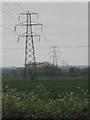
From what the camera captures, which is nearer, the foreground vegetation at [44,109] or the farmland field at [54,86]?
the foreground vegetation at [44,109]

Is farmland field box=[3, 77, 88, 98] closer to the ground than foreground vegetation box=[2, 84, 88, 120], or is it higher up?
closer to the ground

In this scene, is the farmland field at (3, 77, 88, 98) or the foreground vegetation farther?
the farmland field at (3, 77, 88, 98)

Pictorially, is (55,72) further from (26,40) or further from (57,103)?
(57,103)

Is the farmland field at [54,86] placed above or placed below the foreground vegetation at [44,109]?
below

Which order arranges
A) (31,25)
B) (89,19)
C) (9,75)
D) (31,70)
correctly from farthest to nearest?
(9,75)
(31,70)
(31,25)
(89,19)

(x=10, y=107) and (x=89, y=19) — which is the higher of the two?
(x=89, y=19)

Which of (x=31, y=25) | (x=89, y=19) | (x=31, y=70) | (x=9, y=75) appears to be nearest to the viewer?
(x=89, y=19)

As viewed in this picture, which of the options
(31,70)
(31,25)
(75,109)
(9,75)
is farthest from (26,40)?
(75,109)

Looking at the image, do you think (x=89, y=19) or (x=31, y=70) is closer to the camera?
(x=89, y=19)

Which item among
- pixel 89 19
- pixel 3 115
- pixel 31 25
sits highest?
pixel 31 25

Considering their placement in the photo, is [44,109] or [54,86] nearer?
[44,109]

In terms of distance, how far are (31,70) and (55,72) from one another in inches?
175

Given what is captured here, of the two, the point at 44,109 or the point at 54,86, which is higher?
the point at 44,109

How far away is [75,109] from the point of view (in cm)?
586
